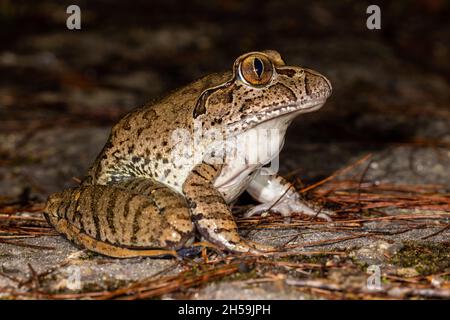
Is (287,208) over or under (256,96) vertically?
under

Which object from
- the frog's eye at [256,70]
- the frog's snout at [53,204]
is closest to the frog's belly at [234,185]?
the frog's eye at [256,70]

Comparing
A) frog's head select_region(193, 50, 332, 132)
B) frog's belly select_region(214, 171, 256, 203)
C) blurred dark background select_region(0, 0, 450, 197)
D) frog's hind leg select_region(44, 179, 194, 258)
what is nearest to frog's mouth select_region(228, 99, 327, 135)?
frog's head select_region(193, 50, 332, 132)

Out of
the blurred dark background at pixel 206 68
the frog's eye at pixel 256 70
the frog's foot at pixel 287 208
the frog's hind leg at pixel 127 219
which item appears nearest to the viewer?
the frog's hind leg at pixel 127 219

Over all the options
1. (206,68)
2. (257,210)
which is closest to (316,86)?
(257,210)

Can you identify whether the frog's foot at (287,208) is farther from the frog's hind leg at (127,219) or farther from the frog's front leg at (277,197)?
the frog's hind leg at (127,219)

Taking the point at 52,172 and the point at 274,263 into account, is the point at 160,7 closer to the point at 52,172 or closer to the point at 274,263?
the point at 52,172

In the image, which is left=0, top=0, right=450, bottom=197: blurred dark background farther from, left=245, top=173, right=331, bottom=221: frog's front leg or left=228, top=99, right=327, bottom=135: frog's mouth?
left=228, top=99, right=327, bottom=135: frog's mouth

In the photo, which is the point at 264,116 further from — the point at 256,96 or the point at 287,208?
the point at 287,208
